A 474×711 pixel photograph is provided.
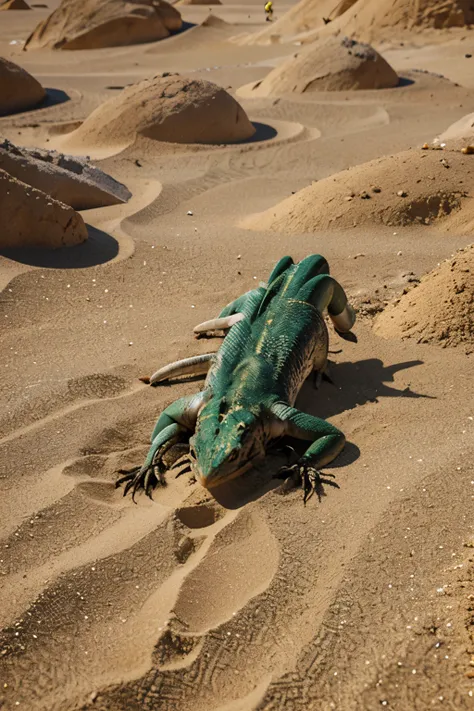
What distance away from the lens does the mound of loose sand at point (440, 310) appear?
215 inches

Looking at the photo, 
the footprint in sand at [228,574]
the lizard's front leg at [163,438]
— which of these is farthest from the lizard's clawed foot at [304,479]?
the lizard's front leg at [163,438]

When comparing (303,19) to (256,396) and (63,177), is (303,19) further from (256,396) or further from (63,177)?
(256,396)

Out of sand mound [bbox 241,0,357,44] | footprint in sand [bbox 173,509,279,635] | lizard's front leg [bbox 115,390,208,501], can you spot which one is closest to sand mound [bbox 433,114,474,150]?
lizard's front leg [bbox 115,390,208,501]

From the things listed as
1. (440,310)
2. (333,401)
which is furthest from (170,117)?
(333,401)

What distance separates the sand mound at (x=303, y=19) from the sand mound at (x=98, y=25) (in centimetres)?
247

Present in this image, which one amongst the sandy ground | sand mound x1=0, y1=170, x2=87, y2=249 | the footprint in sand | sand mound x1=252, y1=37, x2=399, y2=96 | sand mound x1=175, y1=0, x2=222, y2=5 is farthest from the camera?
sand mound x1=175, y1=0, x2=222, y2=5

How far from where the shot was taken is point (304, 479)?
4211mm

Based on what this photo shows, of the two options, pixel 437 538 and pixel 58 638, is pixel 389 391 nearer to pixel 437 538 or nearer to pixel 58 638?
pixel 437 538

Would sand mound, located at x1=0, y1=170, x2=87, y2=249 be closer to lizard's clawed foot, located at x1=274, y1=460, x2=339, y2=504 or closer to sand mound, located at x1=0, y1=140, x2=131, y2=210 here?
sand mound, located at x1=0, y1=140, x2=131, y2=210

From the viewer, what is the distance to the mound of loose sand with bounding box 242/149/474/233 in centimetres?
780

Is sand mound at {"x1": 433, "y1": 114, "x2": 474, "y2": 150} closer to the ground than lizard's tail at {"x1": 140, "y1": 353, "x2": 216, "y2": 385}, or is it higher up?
higher up

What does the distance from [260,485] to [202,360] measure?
45.9 inches

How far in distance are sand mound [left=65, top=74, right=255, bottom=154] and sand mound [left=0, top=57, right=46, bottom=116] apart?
318 centimetres

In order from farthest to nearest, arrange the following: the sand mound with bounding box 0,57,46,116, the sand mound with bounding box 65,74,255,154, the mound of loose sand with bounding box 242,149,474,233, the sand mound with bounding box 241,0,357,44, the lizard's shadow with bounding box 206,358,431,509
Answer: the sand mound with bounding box 241,0,357,44
the sand mound with bounding box 0,57,46,116
the sand mound with bounding box 65,74,255,154
the mound of loose sand with bounding box 242,149,474,233
the lizard's shadow with bounding box 206,358,431,509
